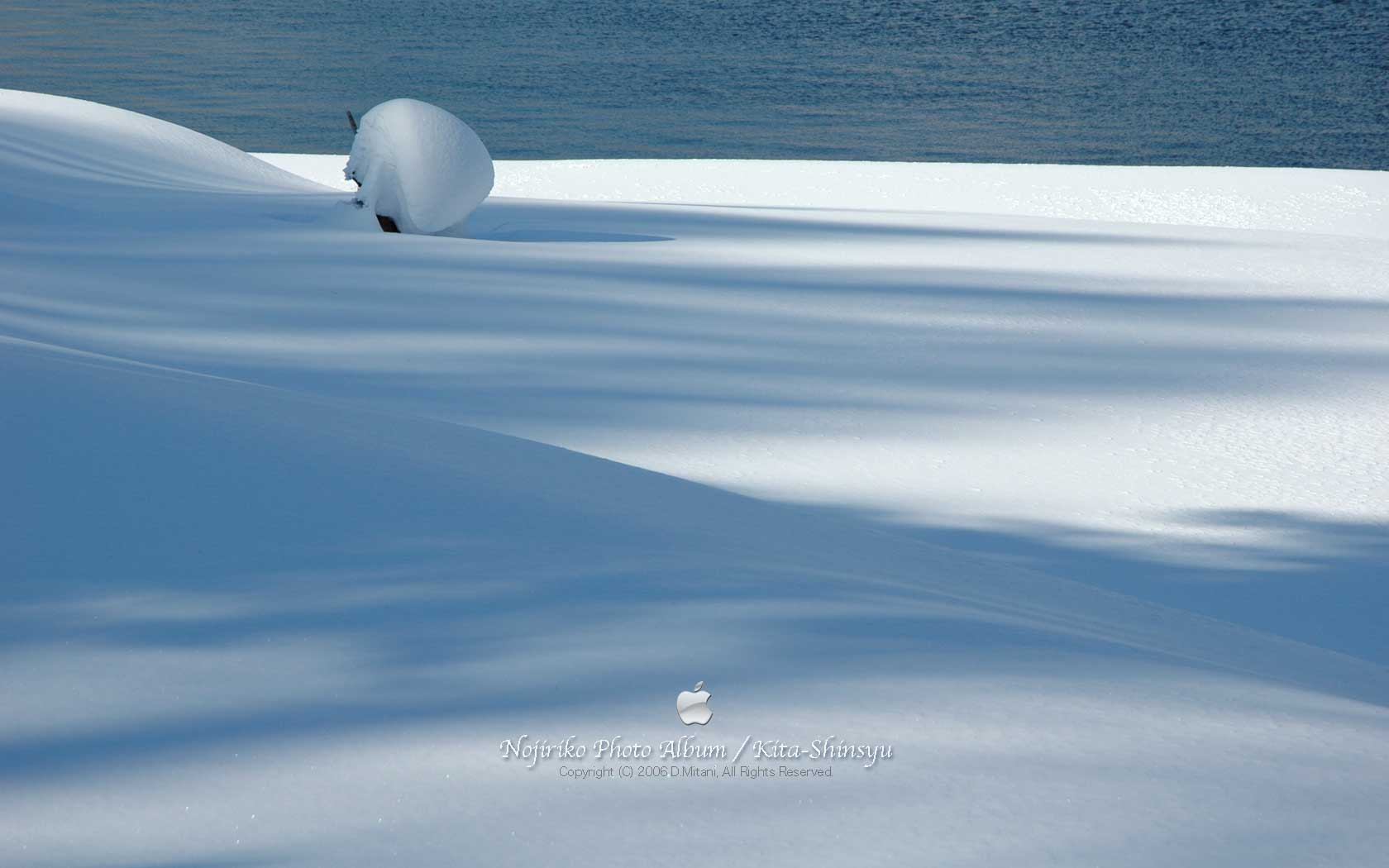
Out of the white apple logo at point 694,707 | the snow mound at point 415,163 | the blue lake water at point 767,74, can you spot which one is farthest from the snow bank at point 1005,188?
the blue lake water at point 767,74

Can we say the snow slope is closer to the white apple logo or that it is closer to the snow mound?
the white apple logo

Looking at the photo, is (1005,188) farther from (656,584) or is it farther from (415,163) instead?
(656,584)

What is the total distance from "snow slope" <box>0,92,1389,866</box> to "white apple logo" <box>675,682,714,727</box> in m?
0.01

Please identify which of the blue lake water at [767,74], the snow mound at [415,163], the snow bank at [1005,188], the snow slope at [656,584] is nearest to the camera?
the snow slope at [656,584]

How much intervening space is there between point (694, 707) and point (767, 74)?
50.3ft

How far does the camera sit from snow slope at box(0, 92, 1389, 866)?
0.71 m

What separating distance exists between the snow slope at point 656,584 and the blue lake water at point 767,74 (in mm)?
9311

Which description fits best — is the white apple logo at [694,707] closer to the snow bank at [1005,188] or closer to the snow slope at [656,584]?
the snow slope at [656,584]

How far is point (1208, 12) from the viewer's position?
19.7 meters

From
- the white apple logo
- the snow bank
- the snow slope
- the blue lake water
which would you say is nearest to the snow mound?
the snow slope

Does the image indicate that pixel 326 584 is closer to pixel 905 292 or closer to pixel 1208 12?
pixel 905 292

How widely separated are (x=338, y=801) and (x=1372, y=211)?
5.44m

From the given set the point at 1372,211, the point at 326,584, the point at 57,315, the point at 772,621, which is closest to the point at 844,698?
the point at 772,621

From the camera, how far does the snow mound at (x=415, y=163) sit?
135 inches
